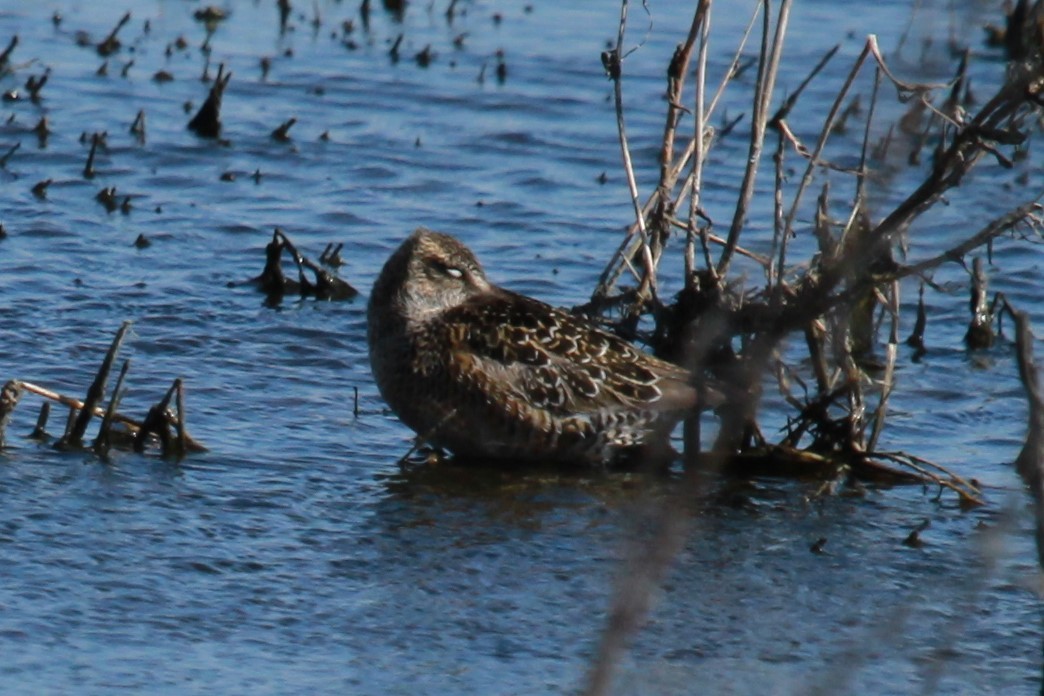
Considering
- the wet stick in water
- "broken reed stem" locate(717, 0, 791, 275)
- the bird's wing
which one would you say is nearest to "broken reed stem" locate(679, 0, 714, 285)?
"broken reed stem" locate(717, 0, 791, 275)

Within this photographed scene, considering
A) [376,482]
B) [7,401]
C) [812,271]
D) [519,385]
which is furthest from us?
[519,385]

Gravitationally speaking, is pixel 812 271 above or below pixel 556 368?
above

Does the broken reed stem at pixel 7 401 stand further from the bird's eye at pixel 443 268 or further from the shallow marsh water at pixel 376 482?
the bird's eye at pixel 443 268

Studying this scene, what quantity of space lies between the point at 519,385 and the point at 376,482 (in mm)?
692

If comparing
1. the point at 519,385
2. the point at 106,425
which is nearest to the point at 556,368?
the point at 519,385

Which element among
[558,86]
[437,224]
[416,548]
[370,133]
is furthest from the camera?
[558,86]

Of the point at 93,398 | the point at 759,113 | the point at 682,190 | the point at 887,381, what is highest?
the point at 759,113

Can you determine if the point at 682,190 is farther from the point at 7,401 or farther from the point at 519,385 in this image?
the point at 7,401

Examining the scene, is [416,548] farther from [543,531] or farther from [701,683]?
[701,683]

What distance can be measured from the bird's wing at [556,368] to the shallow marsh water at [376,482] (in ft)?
1.02

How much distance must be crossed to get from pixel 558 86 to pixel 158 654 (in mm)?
9048

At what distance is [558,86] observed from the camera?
44.1 feet

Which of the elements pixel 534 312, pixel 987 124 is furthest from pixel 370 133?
pixel 987 124

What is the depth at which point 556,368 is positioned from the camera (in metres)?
6.98
